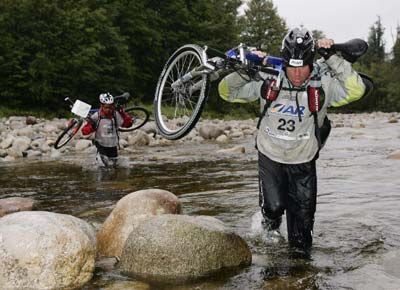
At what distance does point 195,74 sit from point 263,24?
5759cm

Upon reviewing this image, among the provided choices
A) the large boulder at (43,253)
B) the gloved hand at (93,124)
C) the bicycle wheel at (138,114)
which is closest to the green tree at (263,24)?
the bicycle wheel at (138,114)

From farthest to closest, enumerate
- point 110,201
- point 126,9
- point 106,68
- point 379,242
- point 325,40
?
point 126,9 < point 106,68 < point 110,201 < point 379,242 < point 325,40

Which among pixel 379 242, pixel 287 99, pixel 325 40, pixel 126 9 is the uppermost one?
pixel 126 9

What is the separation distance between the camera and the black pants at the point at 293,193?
5422 mm

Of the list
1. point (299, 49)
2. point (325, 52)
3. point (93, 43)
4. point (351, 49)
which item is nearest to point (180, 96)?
point (299, 49)

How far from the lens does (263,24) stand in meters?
61.3

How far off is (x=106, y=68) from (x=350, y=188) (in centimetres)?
2381

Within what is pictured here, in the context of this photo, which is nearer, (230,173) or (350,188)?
(350,188)

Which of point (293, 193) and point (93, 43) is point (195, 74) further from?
point (93, 43)

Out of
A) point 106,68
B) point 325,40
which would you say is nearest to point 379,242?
point 325,40

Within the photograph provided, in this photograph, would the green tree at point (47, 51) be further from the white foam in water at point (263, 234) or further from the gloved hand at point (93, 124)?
the white foam in water at point (263, 234)

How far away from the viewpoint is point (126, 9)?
35656 millimetres

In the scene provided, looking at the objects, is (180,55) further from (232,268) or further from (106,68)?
(106,68)

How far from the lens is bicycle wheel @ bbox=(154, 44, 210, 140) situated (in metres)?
5.70
